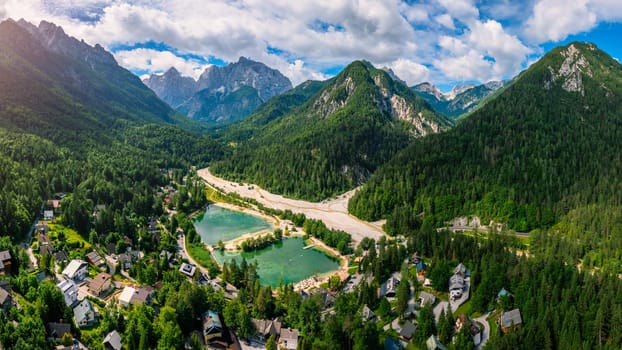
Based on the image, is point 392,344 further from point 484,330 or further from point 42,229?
point 42,229

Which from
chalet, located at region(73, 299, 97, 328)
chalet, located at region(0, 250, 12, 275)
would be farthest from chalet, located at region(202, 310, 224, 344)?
chalet, located at region(0, 250, 12, 275)

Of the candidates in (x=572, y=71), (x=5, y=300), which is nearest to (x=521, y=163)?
(x=572, y=71)

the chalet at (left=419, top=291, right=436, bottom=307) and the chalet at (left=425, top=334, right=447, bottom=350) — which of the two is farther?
the chalet at (left=419, top=291, right=436, bottom=307)

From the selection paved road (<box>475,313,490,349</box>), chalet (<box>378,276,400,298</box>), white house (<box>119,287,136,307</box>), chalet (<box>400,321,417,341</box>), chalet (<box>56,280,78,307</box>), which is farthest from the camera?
chalet (<box>378,276,400,298</box>)

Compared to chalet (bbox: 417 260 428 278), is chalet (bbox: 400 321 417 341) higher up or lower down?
lower down

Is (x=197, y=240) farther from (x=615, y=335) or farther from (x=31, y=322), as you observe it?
(x=615, y=335)

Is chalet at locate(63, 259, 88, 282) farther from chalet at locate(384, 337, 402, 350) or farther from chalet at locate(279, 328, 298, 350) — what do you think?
chalet at locate(384, 337, 402, 350)

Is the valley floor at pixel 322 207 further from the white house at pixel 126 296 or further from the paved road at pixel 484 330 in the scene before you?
the white house at pixel 126 296
